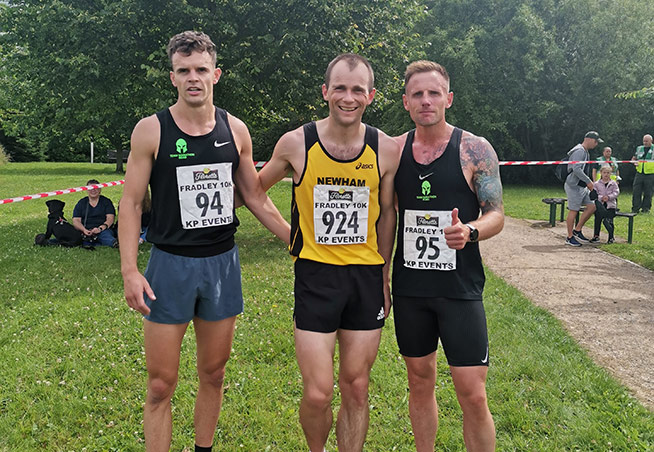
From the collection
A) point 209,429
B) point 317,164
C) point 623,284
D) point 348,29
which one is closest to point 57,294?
point 209,429

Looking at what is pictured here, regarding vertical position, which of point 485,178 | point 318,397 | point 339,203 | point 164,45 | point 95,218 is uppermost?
point 164,45

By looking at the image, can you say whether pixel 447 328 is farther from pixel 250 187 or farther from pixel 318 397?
pixel 250 187

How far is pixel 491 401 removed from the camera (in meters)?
4.27

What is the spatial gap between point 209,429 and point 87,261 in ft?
21.8

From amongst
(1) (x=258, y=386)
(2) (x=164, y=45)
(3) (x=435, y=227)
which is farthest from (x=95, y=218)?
(3) (x=435, y=227)

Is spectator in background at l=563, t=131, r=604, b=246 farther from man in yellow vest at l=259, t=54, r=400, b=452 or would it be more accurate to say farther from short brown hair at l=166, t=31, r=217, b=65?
short brown hair at l=166, t=31, r=217, b=65

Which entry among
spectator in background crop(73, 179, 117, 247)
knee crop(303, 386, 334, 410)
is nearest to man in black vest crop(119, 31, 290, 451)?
knee crop(303, 386, 334, 410)

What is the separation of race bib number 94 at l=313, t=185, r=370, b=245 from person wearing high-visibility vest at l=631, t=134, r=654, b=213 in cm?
1506

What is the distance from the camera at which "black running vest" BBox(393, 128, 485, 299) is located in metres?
2.99

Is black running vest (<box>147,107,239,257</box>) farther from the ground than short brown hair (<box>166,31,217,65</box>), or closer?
closer

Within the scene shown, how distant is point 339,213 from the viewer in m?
3.04

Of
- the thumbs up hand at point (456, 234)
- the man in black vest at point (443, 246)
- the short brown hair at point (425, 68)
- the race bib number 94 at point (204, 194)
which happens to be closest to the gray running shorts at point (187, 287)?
the race bib number 94 at point (204, 194)

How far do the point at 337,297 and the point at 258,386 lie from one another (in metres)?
1.90

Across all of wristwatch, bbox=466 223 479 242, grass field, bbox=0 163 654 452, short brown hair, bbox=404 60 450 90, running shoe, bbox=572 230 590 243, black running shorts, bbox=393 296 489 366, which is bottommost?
grass field, bbox=0 163 654 452
